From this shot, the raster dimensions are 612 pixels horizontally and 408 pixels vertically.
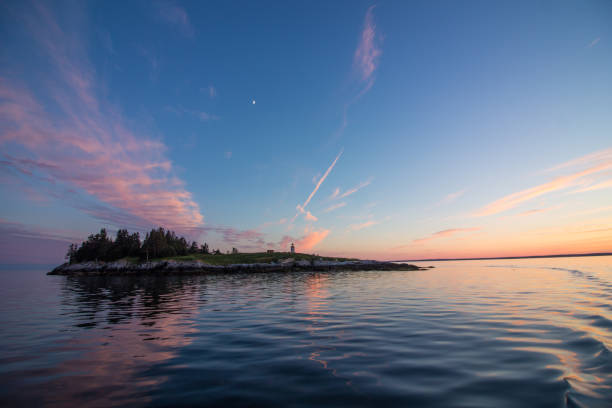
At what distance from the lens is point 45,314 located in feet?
60.7

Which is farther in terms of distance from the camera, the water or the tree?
the tree

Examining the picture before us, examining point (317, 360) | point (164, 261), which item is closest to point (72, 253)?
point (164, 261)

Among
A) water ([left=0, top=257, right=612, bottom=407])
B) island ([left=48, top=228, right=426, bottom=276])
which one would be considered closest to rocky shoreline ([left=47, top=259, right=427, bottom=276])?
island ([left=48, top=228, right=426, bottom=276])

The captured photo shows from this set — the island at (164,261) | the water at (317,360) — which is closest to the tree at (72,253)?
the island at (164,261)

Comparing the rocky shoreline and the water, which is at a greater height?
the water

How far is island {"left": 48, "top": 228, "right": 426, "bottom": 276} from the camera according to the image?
334ft

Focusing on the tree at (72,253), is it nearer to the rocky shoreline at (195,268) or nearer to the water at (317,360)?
the rocky shoreline at (195,268)

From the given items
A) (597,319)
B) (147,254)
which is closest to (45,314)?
(597,319)

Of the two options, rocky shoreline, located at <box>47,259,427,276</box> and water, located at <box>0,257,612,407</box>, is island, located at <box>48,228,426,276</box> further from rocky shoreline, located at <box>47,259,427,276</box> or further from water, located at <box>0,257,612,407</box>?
water, located at <box>0,257,612,407</box>

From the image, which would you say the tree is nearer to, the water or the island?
the island

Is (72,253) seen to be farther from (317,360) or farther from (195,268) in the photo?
(317,360)

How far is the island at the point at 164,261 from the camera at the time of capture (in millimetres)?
101938

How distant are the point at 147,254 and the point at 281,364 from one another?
438 ft

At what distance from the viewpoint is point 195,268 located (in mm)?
100688
